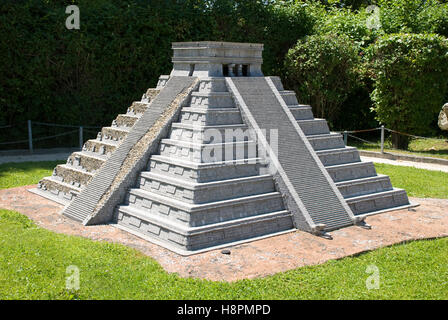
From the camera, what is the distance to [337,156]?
36.2ft

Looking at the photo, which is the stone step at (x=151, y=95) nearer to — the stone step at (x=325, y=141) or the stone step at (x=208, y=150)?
the stone step at (x=208, y=150)

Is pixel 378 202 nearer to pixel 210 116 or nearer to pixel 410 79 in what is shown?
pixel 210 116

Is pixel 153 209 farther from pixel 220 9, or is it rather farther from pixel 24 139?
pixel 220 9

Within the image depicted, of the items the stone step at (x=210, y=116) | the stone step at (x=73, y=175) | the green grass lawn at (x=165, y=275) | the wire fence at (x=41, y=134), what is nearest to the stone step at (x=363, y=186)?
the green grass lawn at (x=165, y=275)

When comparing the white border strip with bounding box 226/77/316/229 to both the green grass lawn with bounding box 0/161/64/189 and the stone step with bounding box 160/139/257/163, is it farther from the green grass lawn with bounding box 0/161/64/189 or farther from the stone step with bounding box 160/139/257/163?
the green grass lawn with bounding box 0/161/64/189

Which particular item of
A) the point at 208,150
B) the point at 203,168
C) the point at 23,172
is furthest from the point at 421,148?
the point at 23,172

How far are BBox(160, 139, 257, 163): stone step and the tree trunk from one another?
10384 millimetres

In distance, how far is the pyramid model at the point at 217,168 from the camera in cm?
888

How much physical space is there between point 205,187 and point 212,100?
219 cm

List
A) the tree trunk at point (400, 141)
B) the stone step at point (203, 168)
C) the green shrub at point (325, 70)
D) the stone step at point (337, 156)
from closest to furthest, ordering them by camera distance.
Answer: the stone step at point (203, 168) → the stone step at point (337, 156) → the tree trunk at point (400, 141) → the green shrub at point (325, 70)

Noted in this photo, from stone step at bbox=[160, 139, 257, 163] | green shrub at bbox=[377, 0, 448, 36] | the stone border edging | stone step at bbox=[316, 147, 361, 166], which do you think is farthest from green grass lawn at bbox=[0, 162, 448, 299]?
green shrub at bbox=[377, 0, 448, 36]

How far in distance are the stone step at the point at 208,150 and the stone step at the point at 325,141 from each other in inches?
65.0

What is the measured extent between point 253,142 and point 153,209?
2411 mm

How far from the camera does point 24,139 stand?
16578 millimetres
